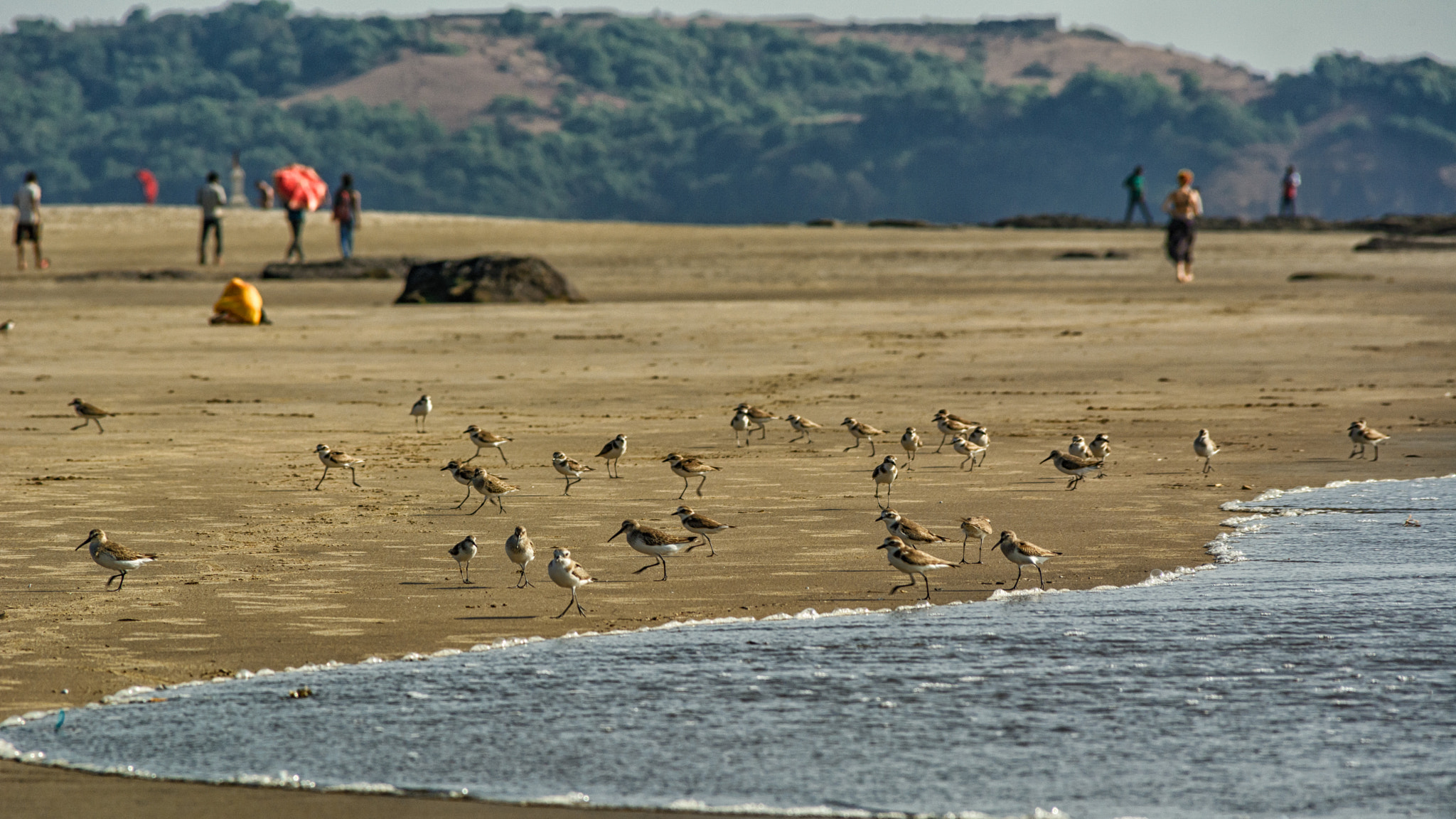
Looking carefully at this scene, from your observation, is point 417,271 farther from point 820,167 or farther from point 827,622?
point 820,167

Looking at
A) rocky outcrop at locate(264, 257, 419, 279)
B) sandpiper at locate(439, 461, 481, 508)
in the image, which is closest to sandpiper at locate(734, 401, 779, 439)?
sandpiper at locate(439, 461, 481, 508)

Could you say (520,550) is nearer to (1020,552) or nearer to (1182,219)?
(1020,552)

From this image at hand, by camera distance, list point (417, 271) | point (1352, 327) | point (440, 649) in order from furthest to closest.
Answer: point (417, 271), point (1352, 327), point (440, 649)

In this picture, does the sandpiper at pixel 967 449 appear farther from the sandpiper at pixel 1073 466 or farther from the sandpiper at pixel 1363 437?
the sandpiper at pixel 1363 437

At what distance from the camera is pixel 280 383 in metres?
19.0

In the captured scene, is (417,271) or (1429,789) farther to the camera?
(417,271)

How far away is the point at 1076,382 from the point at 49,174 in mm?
189529

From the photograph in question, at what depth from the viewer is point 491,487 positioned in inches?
452

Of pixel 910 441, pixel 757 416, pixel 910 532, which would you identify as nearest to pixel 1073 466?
pixel 910 441

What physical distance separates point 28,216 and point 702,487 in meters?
28.5

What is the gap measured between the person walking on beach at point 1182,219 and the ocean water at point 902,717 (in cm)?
2069

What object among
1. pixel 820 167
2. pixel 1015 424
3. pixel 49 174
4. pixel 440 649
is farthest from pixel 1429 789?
pixel 49 174

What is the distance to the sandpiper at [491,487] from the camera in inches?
451

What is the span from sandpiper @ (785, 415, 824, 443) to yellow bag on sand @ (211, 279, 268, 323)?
1296cm
